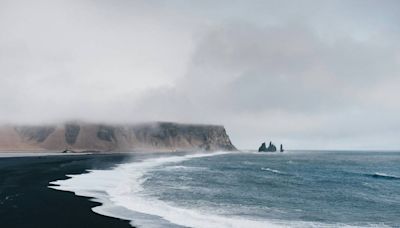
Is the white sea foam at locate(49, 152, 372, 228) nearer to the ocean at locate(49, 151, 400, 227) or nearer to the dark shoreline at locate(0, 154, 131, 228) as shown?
the ocean at locate(49, 151, 400, 227)

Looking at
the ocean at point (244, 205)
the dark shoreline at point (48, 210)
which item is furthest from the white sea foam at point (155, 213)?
the dark shoreline at point (48, 210)

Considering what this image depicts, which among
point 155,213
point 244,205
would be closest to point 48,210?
point 155,213

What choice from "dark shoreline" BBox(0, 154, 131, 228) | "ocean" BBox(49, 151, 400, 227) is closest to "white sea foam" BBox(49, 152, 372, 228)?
"ocean" BBox(49, 151, 400, 227)

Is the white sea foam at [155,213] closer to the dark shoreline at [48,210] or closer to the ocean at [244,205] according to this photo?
the ocean at [244,205]

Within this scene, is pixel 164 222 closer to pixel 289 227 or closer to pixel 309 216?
pixel 289 227

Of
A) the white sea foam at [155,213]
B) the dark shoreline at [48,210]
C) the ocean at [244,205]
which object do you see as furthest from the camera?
the ocean at [244,205]

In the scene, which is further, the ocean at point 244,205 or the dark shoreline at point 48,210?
the ocean at point 244,205

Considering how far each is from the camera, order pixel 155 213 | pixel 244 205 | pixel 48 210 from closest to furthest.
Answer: pixel 48 210
pixel 155 213
pixel 244 205

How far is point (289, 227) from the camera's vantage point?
2400 centimetres

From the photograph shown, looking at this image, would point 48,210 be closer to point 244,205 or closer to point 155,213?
point 155,213

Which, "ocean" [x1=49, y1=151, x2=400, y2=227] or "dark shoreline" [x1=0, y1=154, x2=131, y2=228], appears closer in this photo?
"dark shoreline" [x1=0, y1=154, x2=131, y2=228]

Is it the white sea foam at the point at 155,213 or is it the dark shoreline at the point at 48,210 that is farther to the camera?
the white sea foam at the point at 155,213

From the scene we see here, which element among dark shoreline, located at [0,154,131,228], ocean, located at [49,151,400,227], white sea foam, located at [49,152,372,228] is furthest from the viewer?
ocean, located at [49,151,400,227]

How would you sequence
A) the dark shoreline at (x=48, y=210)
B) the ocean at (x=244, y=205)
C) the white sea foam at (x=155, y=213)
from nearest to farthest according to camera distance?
the dark shoreline at (x=48, y=210) → the white sea foam at (x=155, y=213) → the ocean at (x=244, y=205)
